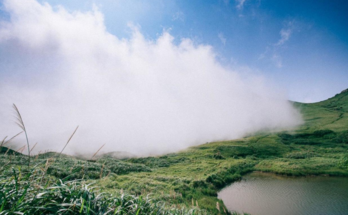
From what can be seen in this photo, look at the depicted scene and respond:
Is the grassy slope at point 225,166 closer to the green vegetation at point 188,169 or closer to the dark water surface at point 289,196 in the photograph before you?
the green vegetation at point 188,169

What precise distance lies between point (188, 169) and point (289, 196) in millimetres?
23059

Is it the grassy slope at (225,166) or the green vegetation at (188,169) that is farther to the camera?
the grassy slope at (225,166)

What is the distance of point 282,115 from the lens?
504 ft

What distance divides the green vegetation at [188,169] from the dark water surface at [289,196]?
10.0 ft

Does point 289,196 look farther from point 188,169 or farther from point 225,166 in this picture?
point 188,169

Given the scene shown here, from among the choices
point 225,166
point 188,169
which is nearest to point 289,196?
point 225,166

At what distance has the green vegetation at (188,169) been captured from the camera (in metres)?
6.50

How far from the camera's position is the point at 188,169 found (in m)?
42.6

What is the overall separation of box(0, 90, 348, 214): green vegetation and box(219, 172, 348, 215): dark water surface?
10.0ft

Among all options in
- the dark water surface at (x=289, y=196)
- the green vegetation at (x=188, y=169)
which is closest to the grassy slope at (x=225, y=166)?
the green vegetation at (x=188, y=169)

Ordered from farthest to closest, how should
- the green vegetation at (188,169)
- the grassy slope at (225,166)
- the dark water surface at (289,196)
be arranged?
the grassy slope at (225,166), the dark water surface at (289,196), the green vegetation at (188,169)

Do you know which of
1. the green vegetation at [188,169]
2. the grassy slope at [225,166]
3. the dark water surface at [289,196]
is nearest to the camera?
the green vegetation at [188,169]

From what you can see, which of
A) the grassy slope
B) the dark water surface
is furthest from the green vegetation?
the dark water surface

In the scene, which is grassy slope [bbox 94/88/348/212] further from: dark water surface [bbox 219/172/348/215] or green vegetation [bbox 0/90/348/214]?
dark water surface [bbox 219/172/348/215]
